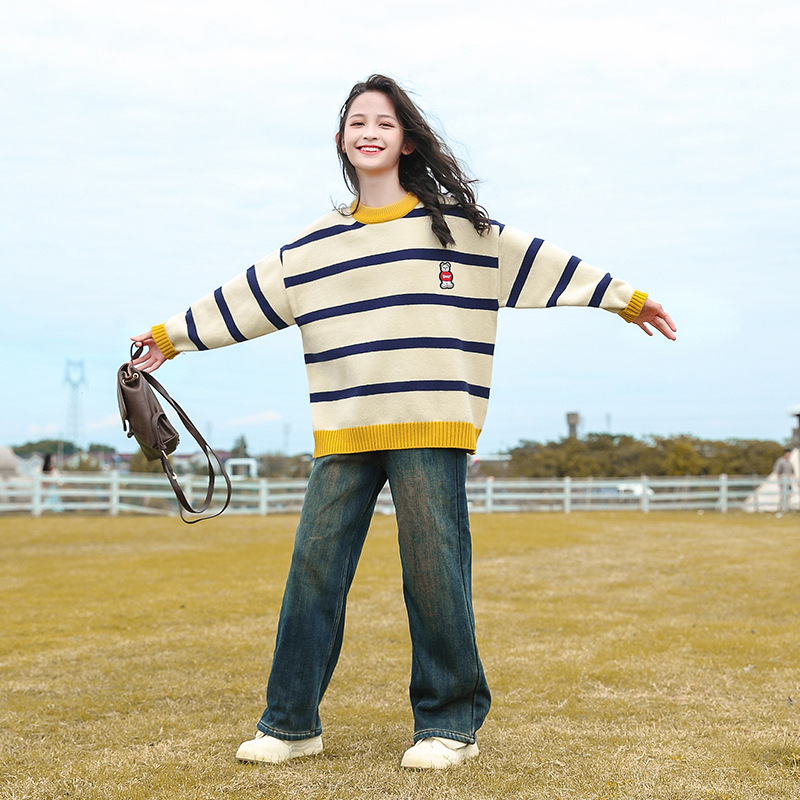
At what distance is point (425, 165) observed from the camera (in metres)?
3.00

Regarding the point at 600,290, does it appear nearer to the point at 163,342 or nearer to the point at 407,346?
the point at 407,346

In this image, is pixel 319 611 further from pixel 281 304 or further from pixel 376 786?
pixel 281 304

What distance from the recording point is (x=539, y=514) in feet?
58.9

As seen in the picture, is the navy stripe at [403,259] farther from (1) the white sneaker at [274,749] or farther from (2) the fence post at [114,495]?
(2) the fence post at [114,495]

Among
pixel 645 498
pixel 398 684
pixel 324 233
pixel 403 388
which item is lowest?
pixel 398 684

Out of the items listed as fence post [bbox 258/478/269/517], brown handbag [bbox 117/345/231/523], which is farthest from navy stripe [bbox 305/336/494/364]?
fence post [bbox 258/478/269/517]

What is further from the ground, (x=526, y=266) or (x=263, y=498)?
(x=526, y=266)

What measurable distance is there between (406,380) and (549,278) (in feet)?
1.84

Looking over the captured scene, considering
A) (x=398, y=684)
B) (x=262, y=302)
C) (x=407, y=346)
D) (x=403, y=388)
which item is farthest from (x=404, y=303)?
(x=398, y=684)

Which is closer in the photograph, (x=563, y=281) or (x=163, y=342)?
(x=563, y=281)

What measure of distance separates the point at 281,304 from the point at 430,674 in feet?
3.87

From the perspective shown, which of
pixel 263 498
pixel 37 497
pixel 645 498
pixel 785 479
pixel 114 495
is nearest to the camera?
pixel 37 497

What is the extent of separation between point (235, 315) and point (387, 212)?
578 millimetres

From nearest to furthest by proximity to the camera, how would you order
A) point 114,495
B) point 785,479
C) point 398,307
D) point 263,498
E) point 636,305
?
point 398,307 < point 636,305 < point 114,495 < point 263,498 < point 785,479
